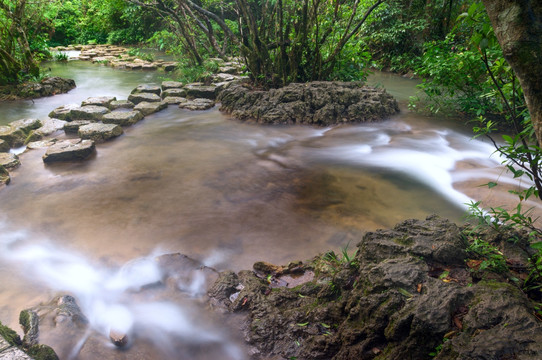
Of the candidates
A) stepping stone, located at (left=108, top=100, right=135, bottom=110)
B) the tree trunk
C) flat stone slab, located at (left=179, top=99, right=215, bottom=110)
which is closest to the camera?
the tree trunk

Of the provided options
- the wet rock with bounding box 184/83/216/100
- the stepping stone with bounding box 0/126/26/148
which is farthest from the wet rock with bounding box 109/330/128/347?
the wet rock with bounding box 184/83/216/100

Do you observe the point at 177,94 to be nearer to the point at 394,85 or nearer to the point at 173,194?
the point at 173,194

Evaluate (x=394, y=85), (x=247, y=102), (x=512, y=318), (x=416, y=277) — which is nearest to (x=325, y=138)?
(x=247, y=102)

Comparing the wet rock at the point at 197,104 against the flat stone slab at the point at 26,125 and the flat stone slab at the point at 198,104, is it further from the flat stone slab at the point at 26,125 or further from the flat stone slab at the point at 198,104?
the flat stone slab at the point at 26,125

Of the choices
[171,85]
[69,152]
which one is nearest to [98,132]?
[69,152]

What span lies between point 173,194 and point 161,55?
14.9 metres

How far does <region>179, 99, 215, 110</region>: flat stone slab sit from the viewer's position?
8.04 meters

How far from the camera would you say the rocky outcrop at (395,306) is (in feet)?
5.08

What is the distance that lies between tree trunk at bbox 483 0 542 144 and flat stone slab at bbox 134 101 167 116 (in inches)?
283

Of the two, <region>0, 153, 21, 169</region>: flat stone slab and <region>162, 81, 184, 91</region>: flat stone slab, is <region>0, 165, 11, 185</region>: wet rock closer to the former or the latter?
<region>0, 153, 21, 169</region>: flat stone slab

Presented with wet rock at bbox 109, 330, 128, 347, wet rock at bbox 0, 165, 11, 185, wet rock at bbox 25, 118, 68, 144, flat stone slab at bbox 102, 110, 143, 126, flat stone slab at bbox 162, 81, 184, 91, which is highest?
flat stone slab at bbox 162, 81, 184, 91

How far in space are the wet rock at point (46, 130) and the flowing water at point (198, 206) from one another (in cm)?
67

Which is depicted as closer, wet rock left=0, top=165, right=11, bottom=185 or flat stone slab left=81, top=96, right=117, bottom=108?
wet rock left=0, top=165, right=11, bottom=185

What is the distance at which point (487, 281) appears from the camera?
186cm
